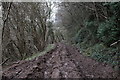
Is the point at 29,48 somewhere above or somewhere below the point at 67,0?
below

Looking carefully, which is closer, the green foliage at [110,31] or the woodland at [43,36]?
the woodland at [43,36]

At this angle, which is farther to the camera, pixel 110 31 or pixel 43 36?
pixel 43 36

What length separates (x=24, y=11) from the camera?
14664 mm

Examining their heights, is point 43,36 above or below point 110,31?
below

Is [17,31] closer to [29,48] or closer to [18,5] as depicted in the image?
[18,5]

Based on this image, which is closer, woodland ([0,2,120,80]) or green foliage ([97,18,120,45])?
woodland ([0,2,120,80])

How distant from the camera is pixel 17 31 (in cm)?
1455

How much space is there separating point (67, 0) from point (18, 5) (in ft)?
21.2

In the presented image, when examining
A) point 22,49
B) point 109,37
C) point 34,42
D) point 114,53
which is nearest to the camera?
point 114,53

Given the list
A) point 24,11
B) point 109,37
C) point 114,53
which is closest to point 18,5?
point 24,11

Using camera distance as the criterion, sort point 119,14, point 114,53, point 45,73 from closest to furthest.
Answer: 1. point 45,73
2. point 114,53
3. point 119,14

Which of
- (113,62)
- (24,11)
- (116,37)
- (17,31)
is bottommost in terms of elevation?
(113,62)

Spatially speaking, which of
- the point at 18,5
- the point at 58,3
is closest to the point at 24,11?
the point at 18,5

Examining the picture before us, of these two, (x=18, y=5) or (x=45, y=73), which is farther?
(x=18, y=5)
